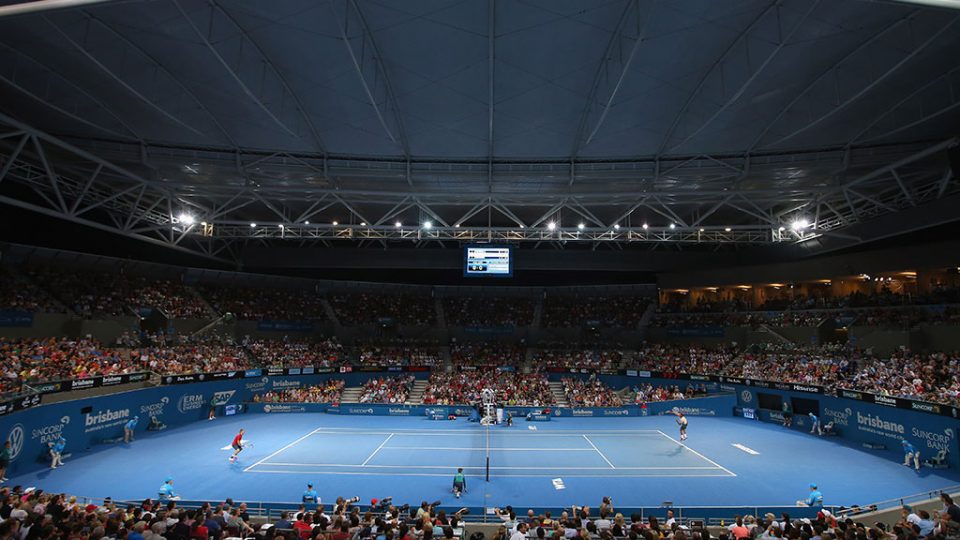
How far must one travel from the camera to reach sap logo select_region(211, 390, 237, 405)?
1227 inches

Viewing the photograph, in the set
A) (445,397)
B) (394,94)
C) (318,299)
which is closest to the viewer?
(394,94)

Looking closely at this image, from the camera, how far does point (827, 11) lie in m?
11.3

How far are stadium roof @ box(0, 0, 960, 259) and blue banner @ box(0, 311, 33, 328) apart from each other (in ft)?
25.4

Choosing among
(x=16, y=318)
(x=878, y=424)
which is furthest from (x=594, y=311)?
(x=16, y=318)

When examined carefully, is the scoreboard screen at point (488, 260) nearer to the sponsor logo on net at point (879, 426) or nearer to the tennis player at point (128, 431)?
the tennis player at point (128, 431)

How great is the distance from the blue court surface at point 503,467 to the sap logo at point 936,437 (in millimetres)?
1193

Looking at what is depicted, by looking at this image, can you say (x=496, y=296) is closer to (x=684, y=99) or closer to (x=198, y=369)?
(x=198, y=369)

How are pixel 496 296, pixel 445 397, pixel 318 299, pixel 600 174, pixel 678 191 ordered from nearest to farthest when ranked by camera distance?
pixel 600 174, pixel 678 191, pixel 445 397, pixel 318 299, pixel 496 296

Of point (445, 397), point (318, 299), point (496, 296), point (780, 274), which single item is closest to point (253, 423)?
point (445, 397)

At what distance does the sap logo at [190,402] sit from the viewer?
28672 mm

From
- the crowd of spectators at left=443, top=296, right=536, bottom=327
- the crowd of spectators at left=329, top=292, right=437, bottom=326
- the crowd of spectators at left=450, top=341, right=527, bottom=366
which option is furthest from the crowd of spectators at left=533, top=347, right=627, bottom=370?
the crowd of spectators at left=329, top=292, right=437, bottom=326

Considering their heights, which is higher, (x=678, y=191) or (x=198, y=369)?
(x=678, y=191)

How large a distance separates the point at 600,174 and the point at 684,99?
6380mm

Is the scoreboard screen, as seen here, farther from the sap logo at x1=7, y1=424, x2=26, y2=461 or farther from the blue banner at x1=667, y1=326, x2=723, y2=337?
the sap logo at x1=7, y1=424, x2=26, y2=461
